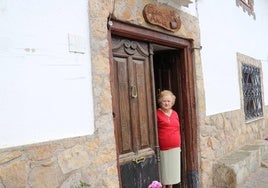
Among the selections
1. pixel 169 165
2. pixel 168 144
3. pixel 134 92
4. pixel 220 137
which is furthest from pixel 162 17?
pixel 220 137

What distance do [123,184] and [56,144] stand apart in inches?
43.4

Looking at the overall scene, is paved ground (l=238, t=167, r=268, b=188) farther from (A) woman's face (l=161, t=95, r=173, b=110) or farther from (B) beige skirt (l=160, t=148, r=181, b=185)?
(A) woman's face (l=161, t=95, r=173, b=110)

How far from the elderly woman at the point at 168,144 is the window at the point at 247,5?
360 cm

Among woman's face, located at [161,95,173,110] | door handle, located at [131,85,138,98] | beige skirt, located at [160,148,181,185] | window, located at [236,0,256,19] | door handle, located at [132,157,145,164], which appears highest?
window, located at [236,0,256,19]

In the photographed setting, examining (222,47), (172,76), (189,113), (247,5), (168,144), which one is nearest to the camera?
(168,144)

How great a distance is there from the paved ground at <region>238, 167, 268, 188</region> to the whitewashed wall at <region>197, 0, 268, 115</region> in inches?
44.0

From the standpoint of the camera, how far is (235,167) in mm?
4465

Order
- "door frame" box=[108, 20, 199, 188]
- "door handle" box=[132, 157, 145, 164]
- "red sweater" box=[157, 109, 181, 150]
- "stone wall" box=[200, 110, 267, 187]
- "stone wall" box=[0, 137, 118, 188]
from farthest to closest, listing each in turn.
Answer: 1. "stone wall" box=[200, 110, 267, 187]
2. "door frame" box=[108, 20, 199, 188]
3. "red sweater" box=[157, 109, 181, 150]
4. "door handle" box=[132, 157, 145, 164]
5. "stone wall" box=[0, 137, 118, 188]

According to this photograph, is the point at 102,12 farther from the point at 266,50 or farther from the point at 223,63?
the point at 266,50

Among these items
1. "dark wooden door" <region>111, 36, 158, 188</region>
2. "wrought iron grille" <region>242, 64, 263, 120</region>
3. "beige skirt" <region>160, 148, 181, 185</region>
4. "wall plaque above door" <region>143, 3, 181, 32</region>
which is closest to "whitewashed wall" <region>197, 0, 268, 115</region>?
"wrought iron grille" <region>242, 64, 263, 120</region>

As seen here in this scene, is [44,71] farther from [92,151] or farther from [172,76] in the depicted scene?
[172,76]

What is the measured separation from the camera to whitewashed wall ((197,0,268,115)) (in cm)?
469

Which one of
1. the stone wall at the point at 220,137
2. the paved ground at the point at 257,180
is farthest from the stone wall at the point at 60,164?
the paved ground at the point at 257,180

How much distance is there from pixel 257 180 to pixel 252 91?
8.17 feet
